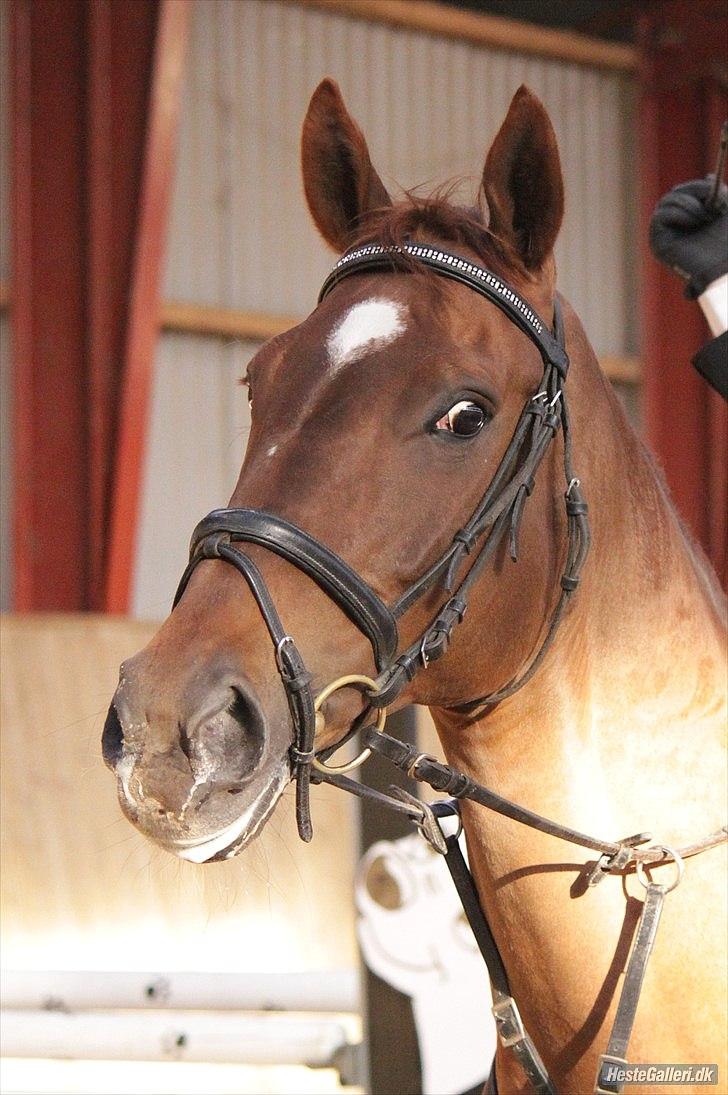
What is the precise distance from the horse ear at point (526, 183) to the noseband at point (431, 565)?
0.29 feet

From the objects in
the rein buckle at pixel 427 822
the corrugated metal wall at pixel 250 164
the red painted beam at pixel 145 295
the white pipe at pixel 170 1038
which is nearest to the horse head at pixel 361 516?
the rein buckle at pixel 427 822

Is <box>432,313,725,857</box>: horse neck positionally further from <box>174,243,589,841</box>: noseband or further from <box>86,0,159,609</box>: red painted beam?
<box>86,0,159,609</box>: red painted beam

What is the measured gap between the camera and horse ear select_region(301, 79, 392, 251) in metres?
1.98

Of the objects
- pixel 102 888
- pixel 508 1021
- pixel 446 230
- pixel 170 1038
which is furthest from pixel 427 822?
pixel 102 888

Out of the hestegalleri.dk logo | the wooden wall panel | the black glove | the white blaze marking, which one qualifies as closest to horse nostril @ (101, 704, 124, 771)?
the white blaze marking

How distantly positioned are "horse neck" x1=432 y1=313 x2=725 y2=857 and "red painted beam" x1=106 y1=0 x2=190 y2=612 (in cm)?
601

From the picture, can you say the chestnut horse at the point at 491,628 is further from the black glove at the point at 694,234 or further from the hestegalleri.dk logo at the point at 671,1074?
the black glove at the point at 694,234

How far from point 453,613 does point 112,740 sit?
47cm

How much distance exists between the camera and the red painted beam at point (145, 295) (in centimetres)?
775

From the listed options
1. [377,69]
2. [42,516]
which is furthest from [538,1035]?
[377,69]

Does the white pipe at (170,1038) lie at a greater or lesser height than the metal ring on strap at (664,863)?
lesser

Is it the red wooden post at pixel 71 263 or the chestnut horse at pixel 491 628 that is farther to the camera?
the red wooden post at pixel 71 263

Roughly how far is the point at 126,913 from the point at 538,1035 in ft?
10.2

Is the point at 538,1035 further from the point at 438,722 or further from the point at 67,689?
the point at 67,689
